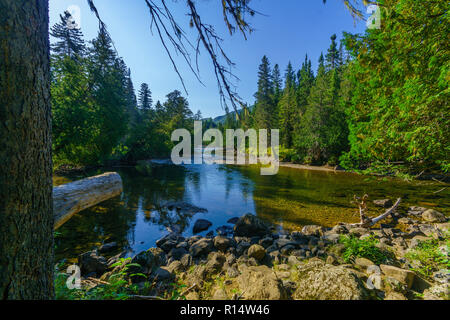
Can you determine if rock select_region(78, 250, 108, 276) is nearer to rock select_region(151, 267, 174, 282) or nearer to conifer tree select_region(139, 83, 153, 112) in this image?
rock select_region(151, 267, 174, 282)

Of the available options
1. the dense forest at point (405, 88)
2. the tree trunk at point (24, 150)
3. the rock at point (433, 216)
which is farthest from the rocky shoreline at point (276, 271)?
the dense forest at point (405, 88)

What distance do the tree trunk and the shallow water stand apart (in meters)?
5.20

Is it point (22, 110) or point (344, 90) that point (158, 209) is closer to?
point (22, 110)

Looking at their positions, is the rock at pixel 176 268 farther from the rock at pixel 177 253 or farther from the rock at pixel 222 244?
the rock at pixel 222 244

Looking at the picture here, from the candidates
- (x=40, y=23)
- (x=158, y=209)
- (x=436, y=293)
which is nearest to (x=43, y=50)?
(x=40, y=23)

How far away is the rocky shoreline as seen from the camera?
224cm

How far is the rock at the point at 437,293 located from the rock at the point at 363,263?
848 mm

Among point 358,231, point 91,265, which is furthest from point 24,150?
point 358,231

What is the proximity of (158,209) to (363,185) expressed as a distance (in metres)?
15.4

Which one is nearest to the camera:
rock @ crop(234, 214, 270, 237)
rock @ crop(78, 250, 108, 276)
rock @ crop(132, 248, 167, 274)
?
rock @ crop(132, 248, 167, 274)

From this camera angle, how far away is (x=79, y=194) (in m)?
2.89

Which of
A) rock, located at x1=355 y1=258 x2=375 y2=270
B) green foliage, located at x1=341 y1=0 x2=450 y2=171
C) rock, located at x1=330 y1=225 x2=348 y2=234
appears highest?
green foliage, located at x1=341 y1=0 x2=450 y2=171

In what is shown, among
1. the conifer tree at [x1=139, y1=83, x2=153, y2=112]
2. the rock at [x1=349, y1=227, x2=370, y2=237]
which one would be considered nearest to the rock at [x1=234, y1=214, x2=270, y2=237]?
the rock at [x1=349, y1=227, x2=370, y2=237]

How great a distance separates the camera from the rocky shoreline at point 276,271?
88.0 inches
